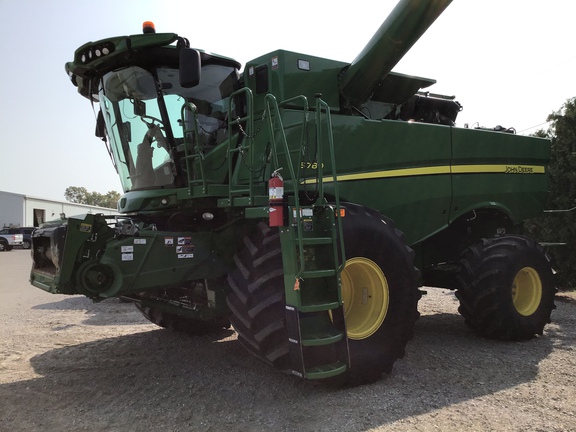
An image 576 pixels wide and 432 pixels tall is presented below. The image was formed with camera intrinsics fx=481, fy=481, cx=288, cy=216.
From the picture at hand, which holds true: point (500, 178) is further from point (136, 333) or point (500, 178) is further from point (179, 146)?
point (136, 333)

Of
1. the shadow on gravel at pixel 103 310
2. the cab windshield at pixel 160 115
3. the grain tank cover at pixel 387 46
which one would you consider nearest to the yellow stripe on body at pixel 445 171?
the grain tank cover at pixel 387 46

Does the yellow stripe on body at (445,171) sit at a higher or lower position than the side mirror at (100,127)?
lower

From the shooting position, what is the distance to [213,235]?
4.27m

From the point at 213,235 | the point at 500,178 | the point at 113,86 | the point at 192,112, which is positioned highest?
the point at 113,86

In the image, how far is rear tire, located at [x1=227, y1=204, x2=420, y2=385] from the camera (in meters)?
3.55

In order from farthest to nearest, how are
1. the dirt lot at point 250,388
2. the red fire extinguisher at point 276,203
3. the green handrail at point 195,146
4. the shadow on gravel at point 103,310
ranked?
the shadow on gravel at point 103,310 → the green handrail at point 195,146 → the red fire extinguisher at point 276,203 → the dirt lot at point 250,388

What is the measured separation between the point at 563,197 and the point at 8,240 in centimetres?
2906

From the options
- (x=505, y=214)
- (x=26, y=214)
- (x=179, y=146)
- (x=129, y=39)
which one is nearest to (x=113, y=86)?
(x=129, y=39)

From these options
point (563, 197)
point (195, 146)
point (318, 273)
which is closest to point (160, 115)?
point (195, 146)

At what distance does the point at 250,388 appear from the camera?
12.6 feet

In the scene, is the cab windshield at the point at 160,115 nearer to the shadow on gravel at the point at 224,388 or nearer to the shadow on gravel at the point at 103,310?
the shadow on gravel at the point at 224,388

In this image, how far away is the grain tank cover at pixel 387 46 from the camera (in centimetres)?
445

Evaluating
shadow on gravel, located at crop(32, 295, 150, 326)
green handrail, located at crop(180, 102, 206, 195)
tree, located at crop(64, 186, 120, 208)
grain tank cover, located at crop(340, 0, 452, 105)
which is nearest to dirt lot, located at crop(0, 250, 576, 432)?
shadow on gravel, located at crop(32, 295, 150, 326)

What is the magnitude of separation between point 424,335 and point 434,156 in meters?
2.11
